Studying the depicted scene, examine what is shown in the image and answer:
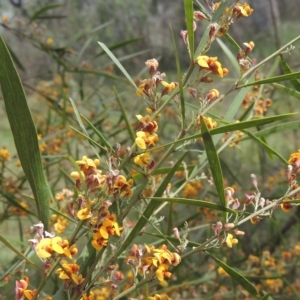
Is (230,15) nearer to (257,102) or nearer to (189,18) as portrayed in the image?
(189,18)

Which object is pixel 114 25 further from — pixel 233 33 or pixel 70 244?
pixel 70 244

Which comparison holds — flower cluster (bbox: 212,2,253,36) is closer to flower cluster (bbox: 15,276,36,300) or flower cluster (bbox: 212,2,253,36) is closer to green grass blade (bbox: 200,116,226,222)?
green grass blade (bbox: 200,116,226,222)

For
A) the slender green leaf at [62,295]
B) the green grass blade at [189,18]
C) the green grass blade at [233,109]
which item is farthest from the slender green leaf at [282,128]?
the slender green leaf at [62,295]

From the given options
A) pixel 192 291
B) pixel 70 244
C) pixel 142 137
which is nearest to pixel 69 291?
pixel 70 244

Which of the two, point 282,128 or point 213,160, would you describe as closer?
point 213,160

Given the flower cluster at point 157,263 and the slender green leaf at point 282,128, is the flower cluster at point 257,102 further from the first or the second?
the flower cluster at point 157,263

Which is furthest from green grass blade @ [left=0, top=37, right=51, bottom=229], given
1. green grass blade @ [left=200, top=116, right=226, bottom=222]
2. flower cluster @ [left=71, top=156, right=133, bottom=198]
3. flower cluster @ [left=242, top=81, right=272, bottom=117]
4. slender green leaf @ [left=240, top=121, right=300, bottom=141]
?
flower cluster @ [left=242, top=81, right=272, bottom=117]

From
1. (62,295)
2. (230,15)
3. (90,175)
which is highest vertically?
(230,15)

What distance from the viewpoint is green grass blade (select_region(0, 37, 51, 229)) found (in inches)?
16.4

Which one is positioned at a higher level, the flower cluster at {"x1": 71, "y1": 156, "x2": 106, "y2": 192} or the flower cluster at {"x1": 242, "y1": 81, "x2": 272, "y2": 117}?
the flower cluster at {"x1": 71, "y1": 156, "x2": 106, "y2": 192}

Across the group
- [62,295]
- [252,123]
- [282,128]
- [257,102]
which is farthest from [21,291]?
[257,102]

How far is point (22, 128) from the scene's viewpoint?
44 centimetres

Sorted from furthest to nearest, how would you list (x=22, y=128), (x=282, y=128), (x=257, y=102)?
1. (x=257, y=102)
2. (x=282, y=128)
3. (x=22, y=128)

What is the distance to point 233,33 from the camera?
217 centimetres
